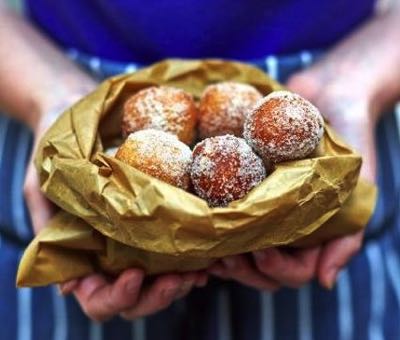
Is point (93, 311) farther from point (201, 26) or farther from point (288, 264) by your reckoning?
point (201, 26)

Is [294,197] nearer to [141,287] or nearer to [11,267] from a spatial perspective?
[141,287]

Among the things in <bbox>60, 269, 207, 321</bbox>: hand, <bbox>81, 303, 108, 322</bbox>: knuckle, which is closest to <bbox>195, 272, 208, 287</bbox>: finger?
<bbox>60, 269, 207, 321</bbox>: hand

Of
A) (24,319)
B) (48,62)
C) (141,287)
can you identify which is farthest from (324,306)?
(48,62)

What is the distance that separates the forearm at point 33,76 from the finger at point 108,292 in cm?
24

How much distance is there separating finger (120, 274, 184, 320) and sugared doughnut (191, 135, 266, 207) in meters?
0.13

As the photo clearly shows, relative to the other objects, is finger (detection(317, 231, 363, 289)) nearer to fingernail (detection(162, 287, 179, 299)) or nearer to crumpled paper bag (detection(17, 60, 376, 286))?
crumpled paper bag (detection(17, 60, 376, 286))

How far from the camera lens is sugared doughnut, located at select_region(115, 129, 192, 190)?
0.67m

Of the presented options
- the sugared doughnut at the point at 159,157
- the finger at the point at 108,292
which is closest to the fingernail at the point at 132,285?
the finger at the point at 108,292

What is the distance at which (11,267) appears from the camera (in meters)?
0.92

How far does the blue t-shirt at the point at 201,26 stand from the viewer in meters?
0.97

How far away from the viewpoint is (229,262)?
0.77 m

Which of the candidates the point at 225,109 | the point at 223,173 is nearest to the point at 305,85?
the point at 225,109

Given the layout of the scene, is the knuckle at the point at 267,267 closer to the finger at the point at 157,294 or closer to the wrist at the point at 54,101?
the finger at the point at 157,294

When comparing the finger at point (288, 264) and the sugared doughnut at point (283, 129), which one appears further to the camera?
the finger at point (288, 264)
